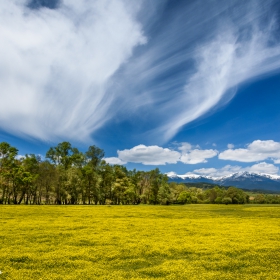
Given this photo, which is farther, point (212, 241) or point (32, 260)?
point (212, 241)

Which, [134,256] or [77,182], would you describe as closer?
[134,256]

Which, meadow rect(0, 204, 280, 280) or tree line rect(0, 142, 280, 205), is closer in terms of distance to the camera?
meadow rect(0, 204, 280, 280)

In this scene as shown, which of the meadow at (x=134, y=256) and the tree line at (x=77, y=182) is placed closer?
the meadow at (x=134, y=256)

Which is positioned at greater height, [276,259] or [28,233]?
[28,233]

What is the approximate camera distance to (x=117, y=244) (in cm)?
2041

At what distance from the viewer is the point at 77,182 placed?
100812mm

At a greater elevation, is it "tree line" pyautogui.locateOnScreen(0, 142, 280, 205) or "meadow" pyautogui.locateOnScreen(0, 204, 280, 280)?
"tree line" pyautogui.locateOnScreen(0, 142, 280, 205)

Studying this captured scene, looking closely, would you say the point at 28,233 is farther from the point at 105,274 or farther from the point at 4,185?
the point at 4,185

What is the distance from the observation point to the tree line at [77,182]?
8506 cm

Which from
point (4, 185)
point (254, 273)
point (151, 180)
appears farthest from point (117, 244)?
point (151, 180)

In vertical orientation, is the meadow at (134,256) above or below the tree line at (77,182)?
below

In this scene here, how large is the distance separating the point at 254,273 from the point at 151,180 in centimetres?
11826

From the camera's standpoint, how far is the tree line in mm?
85062

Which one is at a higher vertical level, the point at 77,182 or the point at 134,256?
the point at 77,182
